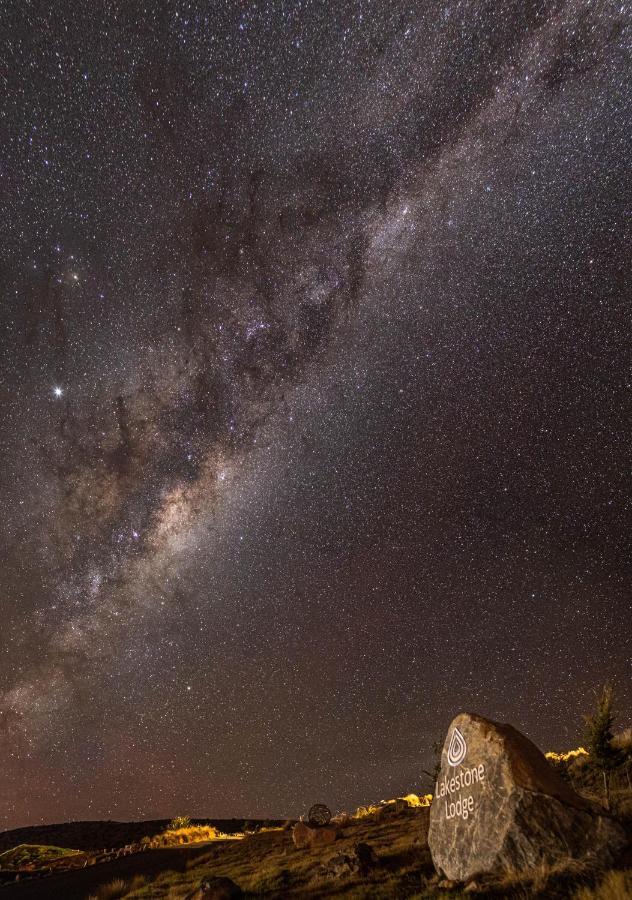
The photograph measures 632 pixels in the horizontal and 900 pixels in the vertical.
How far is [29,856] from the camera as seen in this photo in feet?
104

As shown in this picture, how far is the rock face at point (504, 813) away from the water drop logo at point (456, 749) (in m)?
0.02

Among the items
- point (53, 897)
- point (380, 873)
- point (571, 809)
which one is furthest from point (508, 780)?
point (53, 897)

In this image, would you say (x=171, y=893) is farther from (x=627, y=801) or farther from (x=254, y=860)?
(x=627, y=801)

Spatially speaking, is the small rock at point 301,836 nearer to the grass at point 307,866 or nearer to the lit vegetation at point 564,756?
the grass at point 307,866

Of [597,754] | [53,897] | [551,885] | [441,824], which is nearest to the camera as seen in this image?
[551,885]

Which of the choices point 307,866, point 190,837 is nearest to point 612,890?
point 307,866

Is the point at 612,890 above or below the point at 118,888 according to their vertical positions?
below

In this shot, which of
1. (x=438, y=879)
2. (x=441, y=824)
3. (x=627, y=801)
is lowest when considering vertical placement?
(x=627, y=801)

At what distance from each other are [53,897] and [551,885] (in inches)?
635

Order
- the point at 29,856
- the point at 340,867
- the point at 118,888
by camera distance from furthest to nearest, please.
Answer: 1. the point at 29,856
2. the point at 118,888
3. the point at 340,867

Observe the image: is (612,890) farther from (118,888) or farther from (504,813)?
(118,888)

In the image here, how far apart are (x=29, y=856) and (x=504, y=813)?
32465 mm

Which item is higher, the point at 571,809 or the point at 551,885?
the point at 571,809

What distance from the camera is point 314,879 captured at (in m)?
14.1
